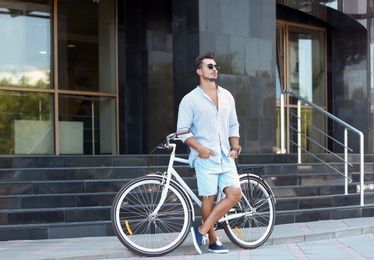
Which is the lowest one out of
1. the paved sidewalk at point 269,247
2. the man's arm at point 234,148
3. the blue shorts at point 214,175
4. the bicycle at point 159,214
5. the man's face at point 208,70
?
the paved sidewalk at point 269,247

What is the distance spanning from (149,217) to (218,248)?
76cm

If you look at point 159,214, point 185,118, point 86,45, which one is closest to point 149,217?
point 159,214

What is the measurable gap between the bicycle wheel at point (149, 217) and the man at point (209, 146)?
0.20m

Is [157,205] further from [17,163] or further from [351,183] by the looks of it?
[351,183]

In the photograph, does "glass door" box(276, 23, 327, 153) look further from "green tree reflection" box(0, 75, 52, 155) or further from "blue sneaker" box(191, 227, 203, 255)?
"blue sneaker" box(191, 227, 203, 255)

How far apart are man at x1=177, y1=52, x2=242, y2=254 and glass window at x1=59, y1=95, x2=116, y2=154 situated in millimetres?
6723

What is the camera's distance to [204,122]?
580cm

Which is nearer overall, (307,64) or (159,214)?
(159,214)

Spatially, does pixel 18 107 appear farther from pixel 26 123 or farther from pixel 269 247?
pixel 269 247

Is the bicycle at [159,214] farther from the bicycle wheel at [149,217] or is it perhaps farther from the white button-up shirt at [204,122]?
the white button-up shirt at [204,122]

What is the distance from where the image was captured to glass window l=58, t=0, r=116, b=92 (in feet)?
40.2

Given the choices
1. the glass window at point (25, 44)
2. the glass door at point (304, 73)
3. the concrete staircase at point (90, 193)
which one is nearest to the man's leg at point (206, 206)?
the concrete staircase at point (90, 193)

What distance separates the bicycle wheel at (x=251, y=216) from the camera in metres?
6.16

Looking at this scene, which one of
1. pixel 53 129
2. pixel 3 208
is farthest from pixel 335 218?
pixel 53 129
